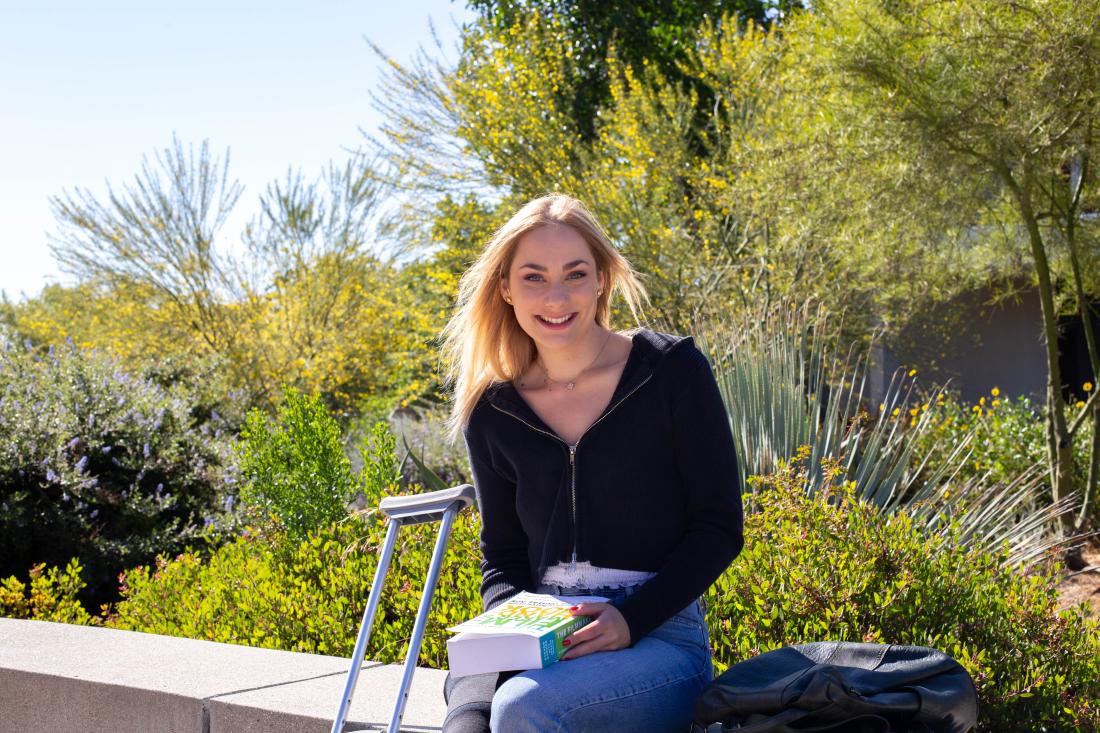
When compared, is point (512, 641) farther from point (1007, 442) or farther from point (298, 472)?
point (1007, 442)

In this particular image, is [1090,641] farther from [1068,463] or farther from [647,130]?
[647,130]

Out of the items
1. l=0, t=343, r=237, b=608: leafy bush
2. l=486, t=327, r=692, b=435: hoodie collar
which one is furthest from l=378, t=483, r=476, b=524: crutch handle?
l=0, t=343, r=237, b=608: leafy bush

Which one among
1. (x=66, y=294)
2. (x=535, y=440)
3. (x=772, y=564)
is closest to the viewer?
(x=535, y=440)

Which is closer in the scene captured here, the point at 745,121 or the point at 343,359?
the point at 745,121

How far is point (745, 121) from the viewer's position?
39.6 ft

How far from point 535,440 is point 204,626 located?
2469 mm

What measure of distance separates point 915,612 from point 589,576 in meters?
1.41

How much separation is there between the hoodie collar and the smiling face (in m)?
0.15

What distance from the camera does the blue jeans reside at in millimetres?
2018

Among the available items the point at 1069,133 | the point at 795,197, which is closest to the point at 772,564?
the point at 1069,133

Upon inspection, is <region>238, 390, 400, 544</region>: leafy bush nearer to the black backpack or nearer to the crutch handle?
the crutch handle

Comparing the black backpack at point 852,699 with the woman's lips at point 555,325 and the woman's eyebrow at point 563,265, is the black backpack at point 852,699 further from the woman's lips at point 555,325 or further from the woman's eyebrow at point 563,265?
the woman's eyebrow at point 563,265

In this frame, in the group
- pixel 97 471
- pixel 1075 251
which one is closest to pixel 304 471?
pixel 97 471

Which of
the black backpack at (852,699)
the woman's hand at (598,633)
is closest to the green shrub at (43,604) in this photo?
the woman's hand at (598,633)
